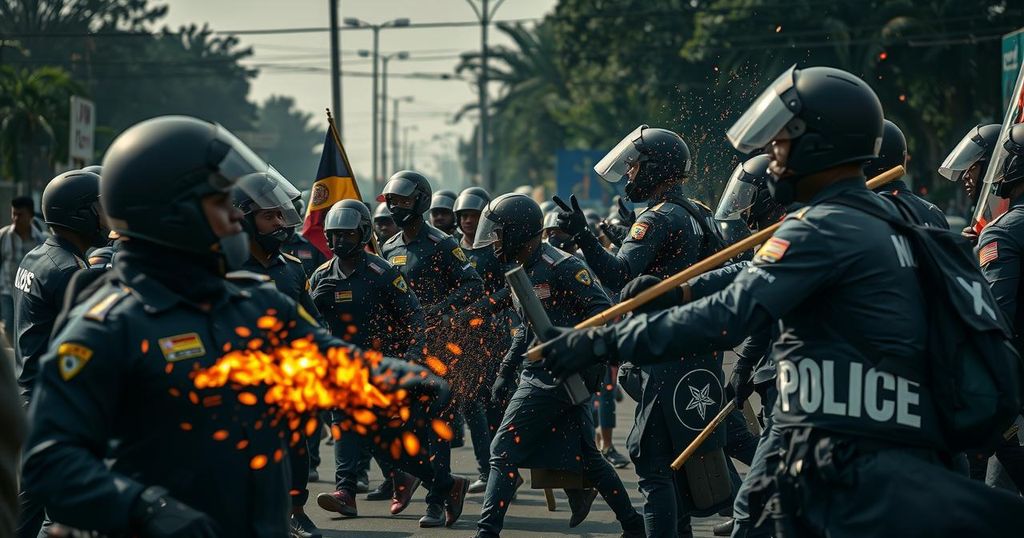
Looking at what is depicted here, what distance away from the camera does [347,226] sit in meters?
9.61

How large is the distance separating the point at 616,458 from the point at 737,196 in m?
4.06

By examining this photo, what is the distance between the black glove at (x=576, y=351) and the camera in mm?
4113

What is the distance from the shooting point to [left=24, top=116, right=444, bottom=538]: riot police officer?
3318 millimetres

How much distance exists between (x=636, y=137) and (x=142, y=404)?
4.83 meters

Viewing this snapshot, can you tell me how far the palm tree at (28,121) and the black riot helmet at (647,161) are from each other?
80.0 ft

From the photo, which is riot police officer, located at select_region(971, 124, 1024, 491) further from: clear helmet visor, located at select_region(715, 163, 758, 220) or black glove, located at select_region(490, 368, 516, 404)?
black glove, located at select_region(490, 368, 516, 404)

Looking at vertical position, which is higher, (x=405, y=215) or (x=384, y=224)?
(x=405, y=215)

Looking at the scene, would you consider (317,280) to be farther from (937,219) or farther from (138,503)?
(138,503)

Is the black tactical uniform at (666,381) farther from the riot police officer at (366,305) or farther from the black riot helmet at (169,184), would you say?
the black riot helmet at (169,184)

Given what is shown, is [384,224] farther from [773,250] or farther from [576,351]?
[773,250]

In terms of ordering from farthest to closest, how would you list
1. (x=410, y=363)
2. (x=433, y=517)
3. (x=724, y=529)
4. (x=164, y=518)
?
(x=433, y=517)
(x=724, y=529)
(x=410, y=363)
(x=164, y=518)

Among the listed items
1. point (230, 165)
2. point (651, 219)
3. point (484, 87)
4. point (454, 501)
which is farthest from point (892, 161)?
point (484, 87)

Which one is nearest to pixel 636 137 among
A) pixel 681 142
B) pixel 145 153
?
pixel 681 142

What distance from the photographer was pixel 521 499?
999 centimetres
